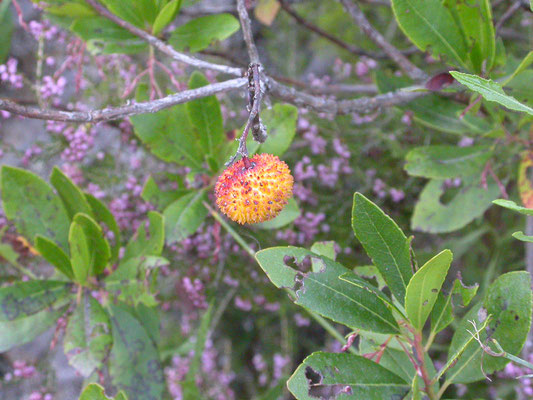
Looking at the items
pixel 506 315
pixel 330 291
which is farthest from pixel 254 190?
pixel 506 315

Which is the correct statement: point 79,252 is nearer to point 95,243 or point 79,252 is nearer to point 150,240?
point 95,243

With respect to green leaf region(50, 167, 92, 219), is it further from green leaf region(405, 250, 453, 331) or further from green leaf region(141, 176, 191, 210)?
green leaf region(405, 250, 453, 331)

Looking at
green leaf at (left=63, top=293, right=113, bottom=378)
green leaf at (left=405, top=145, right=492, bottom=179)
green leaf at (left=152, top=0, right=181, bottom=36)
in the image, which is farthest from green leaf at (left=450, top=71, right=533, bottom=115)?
green leaf at (left=63, top=293, right=113, bottom=378)

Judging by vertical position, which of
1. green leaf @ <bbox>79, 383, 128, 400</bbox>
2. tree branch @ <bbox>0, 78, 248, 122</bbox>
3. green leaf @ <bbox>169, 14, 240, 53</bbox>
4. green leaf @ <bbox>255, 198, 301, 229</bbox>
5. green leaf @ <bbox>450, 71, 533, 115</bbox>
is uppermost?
green leaf @ <bbox>450, 71, 533, 115</bbox>

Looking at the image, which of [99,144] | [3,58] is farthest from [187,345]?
[3,58]

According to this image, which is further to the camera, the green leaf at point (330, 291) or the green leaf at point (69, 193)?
the green leaf at point (69, 193)

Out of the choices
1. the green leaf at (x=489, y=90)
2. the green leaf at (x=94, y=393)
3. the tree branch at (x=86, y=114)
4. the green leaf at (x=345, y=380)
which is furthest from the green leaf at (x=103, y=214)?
the green leaf at (x=489, y=90)

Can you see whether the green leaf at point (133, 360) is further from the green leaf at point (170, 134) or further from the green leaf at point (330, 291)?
the green leaf at point (330, 291)

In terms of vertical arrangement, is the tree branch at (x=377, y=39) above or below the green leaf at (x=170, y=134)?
above
